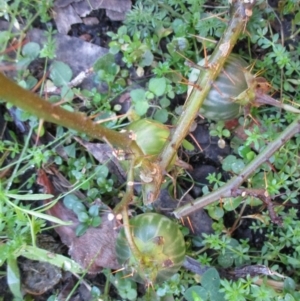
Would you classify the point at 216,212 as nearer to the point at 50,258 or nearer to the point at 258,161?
the point at 258,161

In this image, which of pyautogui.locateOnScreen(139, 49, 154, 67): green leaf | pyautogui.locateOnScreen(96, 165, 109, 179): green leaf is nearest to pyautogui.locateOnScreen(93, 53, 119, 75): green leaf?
pyautogui.locateOnScreen(139, 49, 154, 67): green leaf

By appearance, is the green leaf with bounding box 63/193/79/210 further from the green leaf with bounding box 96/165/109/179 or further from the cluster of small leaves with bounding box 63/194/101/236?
the green leaf with bounding box 96/165/109/179

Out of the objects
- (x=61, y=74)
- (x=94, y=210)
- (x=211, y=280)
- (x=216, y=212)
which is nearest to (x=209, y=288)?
(x=211, y=280)

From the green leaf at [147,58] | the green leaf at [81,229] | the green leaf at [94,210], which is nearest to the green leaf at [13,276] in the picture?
the green leaf at [81,229]

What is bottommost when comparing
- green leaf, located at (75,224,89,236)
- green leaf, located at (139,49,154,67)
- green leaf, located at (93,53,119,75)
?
green leaf, located at (75,224,89,236)

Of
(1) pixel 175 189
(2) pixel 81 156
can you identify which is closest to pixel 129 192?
(1) pixel 175 189
